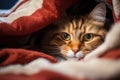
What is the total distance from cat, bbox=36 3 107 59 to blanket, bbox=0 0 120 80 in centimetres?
8

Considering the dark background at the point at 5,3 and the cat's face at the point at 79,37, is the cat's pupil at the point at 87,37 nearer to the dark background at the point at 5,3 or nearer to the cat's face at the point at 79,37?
the cat's face at the point at 79,37

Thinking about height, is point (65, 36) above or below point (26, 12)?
below

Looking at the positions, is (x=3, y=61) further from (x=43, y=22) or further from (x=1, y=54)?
(x=43, y=22)

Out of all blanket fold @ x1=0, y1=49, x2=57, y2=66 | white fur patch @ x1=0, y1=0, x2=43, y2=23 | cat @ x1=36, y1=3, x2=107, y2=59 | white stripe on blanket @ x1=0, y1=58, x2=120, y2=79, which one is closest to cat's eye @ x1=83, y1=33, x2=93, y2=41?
cat @ x1=36, y1=3, x2=107, y2=59

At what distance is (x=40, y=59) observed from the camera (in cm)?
→ 70

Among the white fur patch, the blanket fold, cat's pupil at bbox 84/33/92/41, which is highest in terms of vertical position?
the white fur patch

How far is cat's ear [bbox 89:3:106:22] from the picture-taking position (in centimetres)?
115

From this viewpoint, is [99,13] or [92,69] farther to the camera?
[99,13]

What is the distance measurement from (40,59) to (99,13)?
0.56 metres

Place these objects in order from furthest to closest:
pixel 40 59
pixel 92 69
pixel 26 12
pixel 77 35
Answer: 1. pixel 77 35
2. pixel 26 12
3. pixel 40 59
4. pixel 92 69

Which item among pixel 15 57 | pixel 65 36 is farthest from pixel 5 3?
pixel 15 57

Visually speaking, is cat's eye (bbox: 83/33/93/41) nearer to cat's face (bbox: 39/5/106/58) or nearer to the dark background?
cat's face (bbox: 39/5/106/58)

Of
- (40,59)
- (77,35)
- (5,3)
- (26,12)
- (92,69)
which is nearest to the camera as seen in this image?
(92,69)

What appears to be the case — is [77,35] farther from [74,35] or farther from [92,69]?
[92,69]
